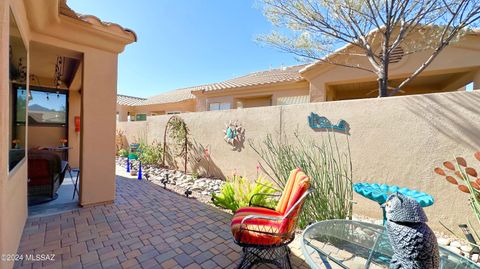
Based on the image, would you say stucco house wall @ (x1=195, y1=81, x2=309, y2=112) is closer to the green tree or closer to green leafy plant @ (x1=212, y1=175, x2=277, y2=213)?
the green tree

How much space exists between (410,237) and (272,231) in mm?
1280

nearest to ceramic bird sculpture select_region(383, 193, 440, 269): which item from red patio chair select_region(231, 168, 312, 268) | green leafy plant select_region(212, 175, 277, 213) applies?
red patio chair select_region(231, 168, 312, 268)

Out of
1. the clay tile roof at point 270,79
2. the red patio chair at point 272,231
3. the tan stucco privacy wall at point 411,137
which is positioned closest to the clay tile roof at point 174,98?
the clay tile roof at point 270,79

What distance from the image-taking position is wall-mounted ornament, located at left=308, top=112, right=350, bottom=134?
4.26 m

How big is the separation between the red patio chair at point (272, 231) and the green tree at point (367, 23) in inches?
158

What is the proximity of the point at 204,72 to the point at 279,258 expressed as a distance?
50.2 ft

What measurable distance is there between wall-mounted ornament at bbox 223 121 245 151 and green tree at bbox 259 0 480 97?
8.23ft

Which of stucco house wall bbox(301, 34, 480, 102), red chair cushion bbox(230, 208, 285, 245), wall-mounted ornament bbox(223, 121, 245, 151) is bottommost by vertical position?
red chair cushion bbox(230, 208, 285, 245)

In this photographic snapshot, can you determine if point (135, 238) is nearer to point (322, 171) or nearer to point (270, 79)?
point (322, 171)

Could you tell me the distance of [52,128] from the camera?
6.89 meters

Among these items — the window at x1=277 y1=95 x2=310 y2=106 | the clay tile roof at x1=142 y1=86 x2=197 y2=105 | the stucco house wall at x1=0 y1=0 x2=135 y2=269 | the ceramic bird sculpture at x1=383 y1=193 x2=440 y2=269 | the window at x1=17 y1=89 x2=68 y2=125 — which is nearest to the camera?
the ceramic bird sculpture at x1=383 y1=193 x2=440 y2=269

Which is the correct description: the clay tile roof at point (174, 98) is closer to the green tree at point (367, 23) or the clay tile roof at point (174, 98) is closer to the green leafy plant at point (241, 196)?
the green tree at point (367, 23)

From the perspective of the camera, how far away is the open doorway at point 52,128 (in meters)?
3.90

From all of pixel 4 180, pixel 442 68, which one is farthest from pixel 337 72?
pixel 4 180
